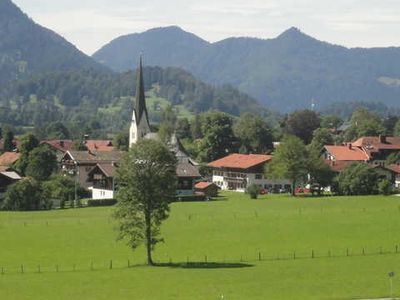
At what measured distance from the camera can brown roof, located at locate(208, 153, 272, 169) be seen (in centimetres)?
10948

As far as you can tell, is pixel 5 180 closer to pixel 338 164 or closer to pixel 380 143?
pixel 338 164

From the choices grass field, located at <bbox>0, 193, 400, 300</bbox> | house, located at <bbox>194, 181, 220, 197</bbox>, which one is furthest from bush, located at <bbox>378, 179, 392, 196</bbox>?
house, located at <bbox>194, 181, 220, 197</bbox>

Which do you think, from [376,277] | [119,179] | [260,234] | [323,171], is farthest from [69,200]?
[376,277]

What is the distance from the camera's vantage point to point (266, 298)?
3691 centimetres

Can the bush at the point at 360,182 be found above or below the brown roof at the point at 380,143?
below

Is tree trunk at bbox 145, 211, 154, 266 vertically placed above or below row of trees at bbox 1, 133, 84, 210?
below

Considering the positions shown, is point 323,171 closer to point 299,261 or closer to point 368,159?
point 368,159

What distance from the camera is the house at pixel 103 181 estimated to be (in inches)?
3777

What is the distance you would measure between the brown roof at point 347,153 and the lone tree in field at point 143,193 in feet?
220

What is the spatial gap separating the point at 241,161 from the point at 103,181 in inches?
870

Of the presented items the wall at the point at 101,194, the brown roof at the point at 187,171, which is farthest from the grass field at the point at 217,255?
the brown roof at the point at 187,171

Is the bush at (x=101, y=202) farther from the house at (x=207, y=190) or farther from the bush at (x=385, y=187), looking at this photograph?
the bush at (x=385, y=187)

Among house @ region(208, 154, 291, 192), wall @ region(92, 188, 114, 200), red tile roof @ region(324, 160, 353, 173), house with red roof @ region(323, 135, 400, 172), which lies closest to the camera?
wall @ region(92, 188, 114, 200)

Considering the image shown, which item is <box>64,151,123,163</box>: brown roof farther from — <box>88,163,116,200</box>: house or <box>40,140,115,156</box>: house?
<box>40,140,115,156</box>: house
